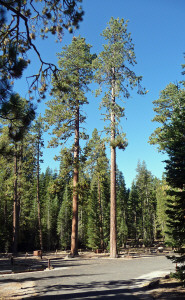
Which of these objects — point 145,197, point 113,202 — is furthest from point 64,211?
point 113,202

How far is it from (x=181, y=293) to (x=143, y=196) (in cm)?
4333

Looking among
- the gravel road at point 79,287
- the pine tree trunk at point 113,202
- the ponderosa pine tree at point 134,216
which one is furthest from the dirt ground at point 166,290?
the ponderosa pine tree at point 134,216

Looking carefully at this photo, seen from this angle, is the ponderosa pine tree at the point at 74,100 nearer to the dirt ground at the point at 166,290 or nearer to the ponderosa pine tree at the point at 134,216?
the dirt ground at the point at 166,290

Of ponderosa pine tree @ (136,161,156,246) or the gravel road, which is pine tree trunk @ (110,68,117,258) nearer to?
the gravel road

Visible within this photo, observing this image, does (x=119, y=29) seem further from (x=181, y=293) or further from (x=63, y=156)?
(x=181, y=293)

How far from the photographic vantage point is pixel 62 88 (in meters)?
7.46

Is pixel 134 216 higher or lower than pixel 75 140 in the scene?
lower

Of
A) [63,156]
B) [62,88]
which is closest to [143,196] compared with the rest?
[63,156]

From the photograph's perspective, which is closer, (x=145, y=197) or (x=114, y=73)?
(x=114, y=73)

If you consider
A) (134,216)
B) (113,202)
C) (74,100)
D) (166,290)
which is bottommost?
(134,216)

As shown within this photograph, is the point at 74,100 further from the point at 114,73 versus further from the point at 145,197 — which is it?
the point at 145,197

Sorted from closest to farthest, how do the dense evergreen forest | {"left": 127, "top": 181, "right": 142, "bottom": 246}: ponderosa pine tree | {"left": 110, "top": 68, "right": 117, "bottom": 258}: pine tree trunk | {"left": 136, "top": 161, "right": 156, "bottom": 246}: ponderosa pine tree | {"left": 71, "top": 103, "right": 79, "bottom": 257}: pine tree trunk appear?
the dense evergreen forest, {"left": 110, "top": 68, "right": 117, "bottom": 258}: pine tree trunk, {"left": 71, "top": 103, "right": 79, "bottom": 257}: pine tree trunk, {"left": 136, "top": 161, "right": 156, "bottom": 246}: ponderosa pine tree, {"left": 127, "top": 181, "right": 142, "bottom": 246}: ponderosa pine tree

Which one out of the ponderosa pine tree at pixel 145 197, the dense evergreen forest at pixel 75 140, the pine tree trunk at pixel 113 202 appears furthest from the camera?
the ponderosa pine tree at pixel 145 197

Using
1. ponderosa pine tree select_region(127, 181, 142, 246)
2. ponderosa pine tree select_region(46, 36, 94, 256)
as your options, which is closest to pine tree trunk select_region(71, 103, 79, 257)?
ponderosa pine tree select_region(46, 36, 94, 256)
